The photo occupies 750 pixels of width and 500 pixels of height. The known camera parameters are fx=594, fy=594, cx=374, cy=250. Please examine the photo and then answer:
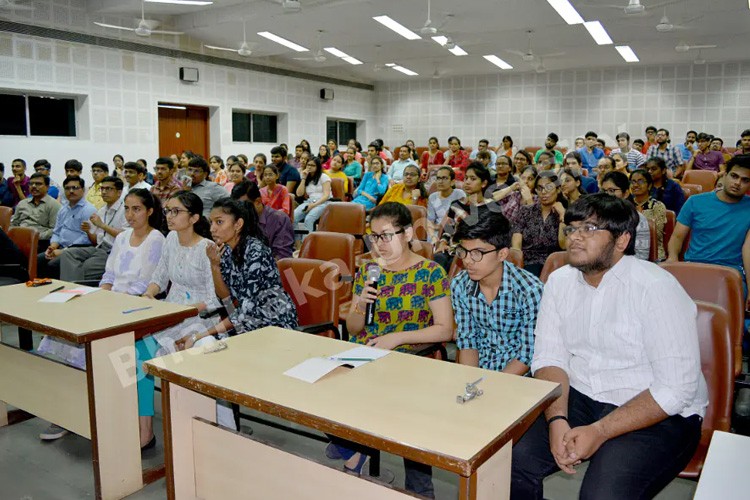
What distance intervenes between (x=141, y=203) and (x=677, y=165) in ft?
26.0

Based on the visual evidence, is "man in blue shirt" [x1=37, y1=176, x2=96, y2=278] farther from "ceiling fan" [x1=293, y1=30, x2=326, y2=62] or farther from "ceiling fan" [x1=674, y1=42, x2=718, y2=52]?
"ceiling fan" [x1=674, y1=42, x2=718, y2=52]

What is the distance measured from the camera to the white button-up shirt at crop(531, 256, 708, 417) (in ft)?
5.74

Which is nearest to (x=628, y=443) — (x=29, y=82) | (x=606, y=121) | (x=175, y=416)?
(x=175, y=416)

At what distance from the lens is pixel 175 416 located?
6.75ft

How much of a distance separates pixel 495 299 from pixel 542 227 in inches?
79.2

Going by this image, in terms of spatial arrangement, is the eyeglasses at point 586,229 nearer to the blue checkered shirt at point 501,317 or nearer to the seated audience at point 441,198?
the blue checkered shirt at point 501,317

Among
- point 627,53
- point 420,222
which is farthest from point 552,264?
point 627,53

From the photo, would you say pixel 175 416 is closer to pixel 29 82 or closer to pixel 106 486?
pixel 106 486

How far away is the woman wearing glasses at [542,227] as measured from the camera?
4.03 m

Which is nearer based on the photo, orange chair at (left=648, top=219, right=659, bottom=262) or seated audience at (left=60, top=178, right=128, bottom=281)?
orange chair at (left=648, top=219, right=659, bottom=262)

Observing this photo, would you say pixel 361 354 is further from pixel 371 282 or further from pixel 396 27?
pixel 396 27

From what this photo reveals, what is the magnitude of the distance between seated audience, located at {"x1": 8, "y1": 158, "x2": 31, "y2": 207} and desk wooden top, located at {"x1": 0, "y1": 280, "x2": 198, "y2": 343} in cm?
540

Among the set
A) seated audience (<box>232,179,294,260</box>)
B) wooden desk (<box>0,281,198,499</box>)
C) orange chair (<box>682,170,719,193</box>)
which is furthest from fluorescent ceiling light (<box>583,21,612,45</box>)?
wooden desk (<box>0,281,198,499</box>)

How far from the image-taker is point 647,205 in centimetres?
443
